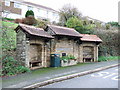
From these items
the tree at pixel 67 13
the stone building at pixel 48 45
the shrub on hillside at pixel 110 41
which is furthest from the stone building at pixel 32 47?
the tree at pixel 67 13

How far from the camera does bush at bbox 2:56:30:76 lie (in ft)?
29.4

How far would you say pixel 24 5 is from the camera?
39750mm

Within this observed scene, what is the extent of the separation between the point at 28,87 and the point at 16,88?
54 centimetres

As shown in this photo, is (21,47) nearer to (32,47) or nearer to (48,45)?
(32,47)

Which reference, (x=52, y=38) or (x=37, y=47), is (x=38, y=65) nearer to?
(x=37, y=47)

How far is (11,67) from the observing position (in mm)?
9406

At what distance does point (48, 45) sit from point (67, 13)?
19619mm

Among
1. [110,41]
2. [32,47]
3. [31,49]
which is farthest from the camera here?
[110,41]

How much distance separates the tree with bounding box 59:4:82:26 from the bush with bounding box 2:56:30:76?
21095mm

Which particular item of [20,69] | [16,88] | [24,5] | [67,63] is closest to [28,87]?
[16,88]

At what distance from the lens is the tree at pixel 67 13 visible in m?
30.7

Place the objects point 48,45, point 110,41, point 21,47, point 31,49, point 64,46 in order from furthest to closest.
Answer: point 110,41
point 64,46
point 48,45
point 31,49
point 21,47

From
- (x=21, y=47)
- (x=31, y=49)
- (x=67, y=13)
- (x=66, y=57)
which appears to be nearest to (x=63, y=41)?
(x=66, y=57)

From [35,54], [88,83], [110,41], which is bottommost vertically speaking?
[88,83]
